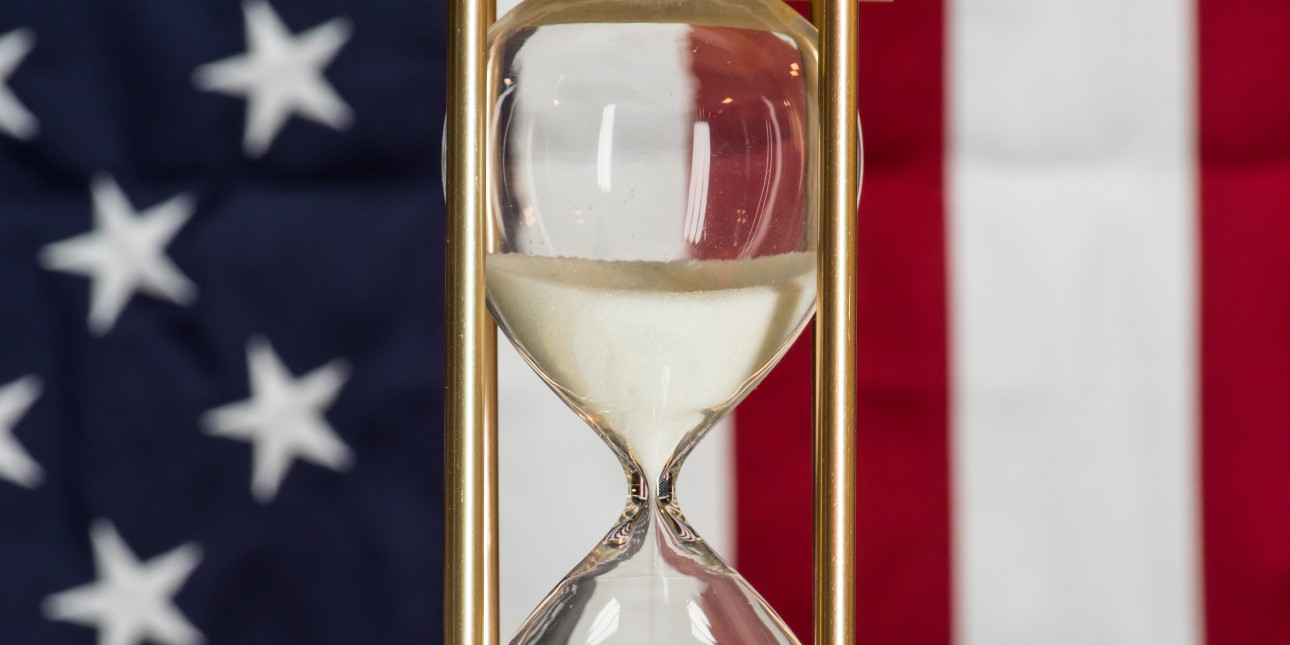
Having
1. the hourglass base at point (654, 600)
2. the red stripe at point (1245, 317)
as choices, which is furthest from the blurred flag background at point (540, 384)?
the hourglass base at point (654, 600)

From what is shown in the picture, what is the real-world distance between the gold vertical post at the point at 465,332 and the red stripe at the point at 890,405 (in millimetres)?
487

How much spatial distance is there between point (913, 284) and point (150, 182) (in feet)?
1.81

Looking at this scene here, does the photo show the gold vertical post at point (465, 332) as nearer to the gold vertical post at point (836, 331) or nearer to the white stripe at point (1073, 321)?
the gold vertical post at point (836, 331)

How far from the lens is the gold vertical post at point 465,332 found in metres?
0.40

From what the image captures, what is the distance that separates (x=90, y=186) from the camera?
3.10ft

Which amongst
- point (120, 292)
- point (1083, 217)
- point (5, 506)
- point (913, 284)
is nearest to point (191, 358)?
point (120, 292)

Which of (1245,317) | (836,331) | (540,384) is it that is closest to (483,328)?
(836,331)

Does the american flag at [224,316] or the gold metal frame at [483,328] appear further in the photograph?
the american flag at [224,316]

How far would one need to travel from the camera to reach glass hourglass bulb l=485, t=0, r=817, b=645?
418 mm

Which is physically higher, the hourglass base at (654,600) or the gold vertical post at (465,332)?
the gold vertical post at (465,332)

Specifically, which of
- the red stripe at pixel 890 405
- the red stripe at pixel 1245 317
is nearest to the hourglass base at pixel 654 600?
the red stripe at pixel 890 405

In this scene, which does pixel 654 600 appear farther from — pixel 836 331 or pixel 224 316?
pixel 224 316

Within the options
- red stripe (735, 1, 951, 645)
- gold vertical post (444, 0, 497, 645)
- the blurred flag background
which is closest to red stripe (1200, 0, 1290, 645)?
the blurred flag background

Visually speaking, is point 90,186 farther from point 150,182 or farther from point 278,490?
point 278,490
